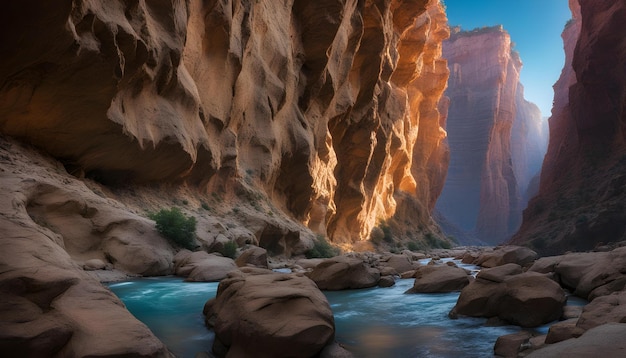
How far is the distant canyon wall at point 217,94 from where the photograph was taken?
1117cm

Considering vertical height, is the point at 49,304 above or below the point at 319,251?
above

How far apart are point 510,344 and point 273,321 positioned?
2811 millimetres

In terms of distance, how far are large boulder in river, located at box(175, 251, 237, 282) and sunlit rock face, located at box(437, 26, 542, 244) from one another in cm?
9828

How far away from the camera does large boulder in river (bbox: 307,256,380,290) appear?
10602 millimetres

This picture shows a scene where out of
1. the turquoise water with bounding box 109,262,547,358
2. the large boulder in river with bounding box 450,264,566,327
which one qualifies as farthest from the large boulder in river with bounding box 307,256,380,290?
the large boulder in river with bounding box 450,264,566,327

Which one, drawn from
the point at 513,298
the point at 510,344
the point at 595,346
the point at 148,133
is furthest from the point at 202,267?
the point at 595,346

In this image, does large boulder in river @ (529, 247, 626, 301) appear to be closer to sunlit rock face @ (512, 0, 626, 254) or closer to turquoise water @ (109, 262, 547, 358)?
turquoise water @ (109, 262, 547, 358)

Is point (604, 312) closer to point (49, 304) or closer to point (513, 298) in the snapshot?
point (513, 298)

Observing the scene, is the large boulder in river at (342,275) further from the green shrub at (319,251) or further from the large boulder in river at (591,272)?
the green shrub at (319,251)

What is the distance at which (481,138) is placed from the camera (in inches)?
4178

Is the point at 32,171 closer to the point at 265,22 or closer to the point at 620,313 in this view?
the point at 620,313

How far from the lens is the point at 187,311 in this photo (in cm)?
757

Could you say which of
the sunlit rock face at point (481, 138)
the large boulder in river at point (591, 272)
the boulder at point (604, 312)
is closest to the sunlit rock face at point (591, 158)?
the large boulder in river at point (591, 272)

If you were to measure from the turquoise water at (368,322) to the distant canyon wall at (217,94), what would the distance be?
557 cm
